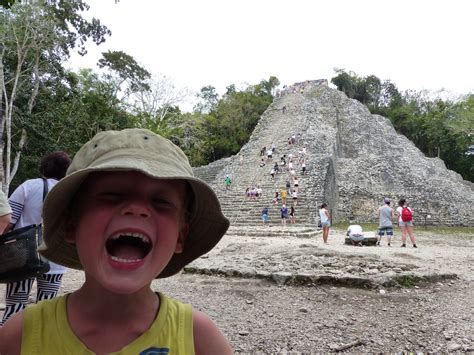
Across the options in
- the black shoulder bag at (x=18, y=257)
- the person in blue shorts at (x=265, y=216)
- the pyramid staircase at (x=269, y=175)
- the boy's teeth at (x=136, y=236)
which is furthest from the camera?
the pyramid staircase at (x=269, y=175)

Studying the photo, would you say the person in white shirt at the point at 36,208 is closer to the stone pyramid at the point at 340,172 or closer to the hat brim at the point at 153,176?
the hat brim at the point at 153,176

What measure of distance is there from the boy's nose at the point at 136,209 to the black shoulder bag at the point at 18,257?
170 cm

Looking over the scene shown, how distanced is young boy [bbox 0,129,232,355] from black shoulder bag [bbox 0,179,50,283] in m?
1.39

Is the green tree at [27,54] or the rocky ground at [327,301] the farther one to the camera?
the green tree at [27,54]

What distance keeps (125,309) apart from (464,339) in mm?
3369

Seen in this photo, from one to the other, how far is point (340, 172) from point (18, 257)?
2497 cm

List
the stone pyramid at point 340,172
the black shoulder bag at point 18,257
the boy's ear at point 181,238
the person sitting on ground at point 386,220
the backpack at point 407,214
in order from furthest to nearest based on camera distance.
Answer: the stone pyramid at point 340,172 < the person sitting on ground at point 386,220 < the backpack at point 407,214 < the black shoulder bag at point 18,257 < the boy's ear at point 181,238

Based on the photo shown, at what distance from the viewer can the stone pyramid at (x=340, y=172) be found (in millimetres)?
20764

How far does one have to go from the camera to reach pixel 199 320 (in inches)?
45.1

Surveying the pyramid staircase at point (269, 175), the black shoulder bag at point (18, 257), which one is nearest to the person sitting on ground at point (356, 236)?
the pyramid staircase at point (269, 175)

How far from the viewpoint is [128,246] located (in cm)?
101

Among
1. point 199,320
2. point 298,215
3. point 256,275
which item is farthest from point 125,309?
point 298,215

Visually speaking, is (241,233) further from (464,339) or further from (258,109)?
(258,109)

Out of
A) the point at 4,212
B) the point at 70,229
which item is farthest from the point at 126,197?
the point at 4,212
